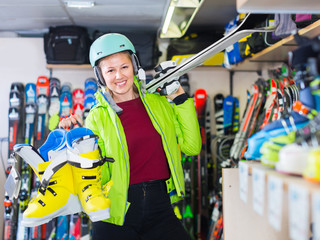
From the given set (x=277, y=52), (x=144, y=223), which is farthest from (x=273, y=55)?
(x=144, y=223)

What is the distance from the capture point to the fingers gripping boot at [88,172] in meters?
1.65

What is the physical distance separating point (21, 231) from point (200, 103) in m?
2.19

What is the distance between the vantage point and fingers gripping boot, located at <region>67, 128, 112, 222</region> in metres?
1.65

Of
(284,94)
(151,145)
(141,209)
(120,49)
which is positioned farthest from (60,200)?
(284,94)

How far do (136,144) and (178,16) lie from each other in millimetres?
1591

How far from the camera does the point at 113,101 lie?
1.98 meters

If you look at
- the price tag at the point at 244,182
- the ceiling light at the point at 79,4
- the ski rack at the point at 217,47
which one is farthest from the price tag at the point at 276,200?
the ceiling light at the point at 79,4

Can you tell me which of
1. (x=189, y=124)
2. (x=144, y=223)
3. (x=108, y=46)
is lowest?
(x=144, y=223)

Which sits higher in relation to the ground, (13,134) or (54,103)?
(54,103)

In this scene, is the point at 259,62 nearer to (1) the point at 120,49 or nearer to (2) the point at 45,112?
(1) the point at 120,49

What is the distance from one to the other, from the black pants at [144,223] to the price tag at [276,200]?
94cm

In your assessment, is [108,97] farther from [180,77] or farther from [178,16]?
[180,77]

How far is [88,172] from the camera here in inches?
70.0

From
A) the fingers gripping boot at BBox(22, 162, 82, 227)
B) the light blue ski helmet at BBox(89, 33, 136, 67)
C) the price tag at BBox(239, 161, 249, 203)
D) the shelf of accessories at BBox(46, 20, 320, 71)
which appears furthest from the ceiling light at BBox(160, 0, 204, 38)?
the price tag at BBox(239, 161, 249, 203)
